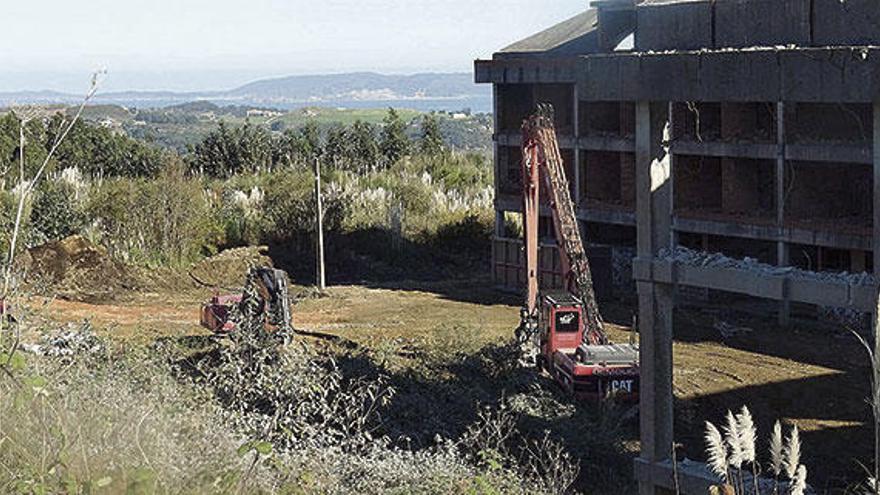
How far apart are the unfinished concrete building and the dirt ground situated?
1.65m

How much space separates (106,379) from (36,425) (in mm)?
3362

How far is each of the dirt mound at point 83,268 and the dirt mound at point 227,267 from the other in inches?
75.3

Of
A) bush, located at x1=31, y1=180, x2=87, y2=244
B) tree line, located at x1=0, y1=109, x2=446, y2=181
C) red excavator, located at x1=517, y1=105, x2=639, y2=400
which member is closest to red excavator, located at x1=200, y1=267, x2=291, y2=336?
red excavator, located at x1=517, y1=105, x2=639, y2=400

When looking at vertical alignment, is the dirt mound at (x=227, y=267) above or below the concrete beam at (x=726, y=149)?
below

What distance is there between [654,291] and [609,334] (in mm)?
13405

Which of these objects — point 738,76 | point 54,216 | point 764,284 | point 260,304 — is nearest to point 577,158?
point 260,304

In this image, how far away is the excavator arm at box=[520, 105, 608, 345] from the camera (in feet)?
76.6

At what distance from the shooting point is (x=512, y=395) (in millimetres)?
20391

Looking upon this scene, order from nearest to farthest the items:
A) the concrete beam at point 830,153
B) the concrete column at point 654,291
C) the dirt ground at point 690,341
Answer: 1. the concrete column at point 654,291
2. the dirt ground at point 690,341
3. the concrete beam at point 830,153

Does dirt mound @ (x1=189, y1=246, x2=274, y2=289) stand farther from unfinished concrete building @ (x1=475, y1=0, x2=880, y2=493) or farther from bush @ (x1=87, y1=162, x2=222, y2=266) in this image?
unfinished concrete building @ (x1=475, y1=0, x2=880, y2=493)

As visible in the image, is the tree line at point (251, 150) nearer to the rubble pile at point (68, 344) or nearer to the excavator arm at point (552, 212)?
the excavator arm at point (552, 212)

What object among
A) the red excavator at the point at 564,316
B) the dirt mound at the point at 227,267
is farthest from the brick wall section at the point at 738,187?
the dirt mound at the point at 227,267

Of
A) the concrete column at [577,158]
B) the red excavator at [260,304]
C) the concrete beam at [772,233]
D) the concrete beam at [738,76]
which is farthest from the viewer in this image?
the concrete column at [577,158]

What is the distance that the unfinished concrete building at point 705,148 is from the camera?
1153cm
